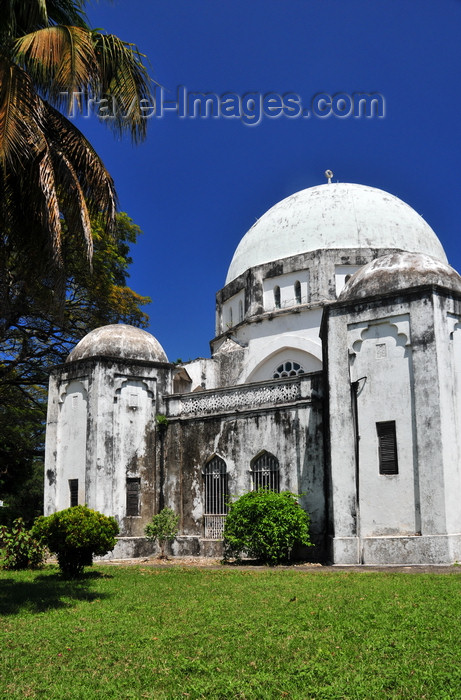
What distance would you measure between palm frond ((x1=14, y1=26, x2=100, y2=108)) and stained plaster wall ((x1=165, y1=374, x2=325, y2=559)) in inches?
364

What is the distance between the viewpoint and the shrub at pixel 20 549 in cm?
1423

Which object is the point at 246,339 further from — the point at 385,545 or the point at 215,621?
the point at 215,621

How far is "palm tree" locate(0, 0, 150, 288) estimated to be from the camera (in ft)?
30.2

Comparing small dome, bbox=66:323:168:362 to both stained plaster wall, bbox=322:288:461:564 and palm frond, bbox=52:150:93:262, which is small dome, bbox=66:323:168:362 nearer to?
stained plaster wall, bbox=322:288:461:564

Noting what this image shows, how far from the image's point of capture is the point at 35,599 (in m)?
9.88

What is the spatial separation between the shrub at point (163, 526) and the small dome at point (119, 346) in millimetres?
4574

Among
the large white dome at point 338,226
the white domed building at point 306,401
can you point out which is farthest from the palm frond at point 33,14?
the large white dome at point 338,226

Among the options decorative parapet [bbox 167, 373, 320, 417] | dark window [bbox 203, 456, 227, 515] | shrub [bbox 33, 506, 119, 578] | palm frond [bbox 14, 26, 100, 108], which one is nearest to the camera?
palm frond [bbox 14, 26, 100, 108]

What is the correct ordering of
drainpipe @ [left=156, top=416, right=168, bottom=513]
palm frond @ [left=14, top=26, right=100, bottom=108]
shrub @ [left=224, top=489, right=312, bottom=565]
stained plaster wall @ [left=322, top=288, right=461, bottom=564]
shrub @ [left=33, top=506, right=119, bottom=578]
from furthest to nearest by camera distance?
drainpipe @ [left=156, top=416, right=168, bottom=513], shrub @ [left=224, top=489, right=312, bottom=565], stained plaster wall @ [left=322, top=288, right=461, bottom=564], shrub @ [left=33, top=506, right=119, bottom=578], palm frond @ [left=14, top=26, right=100, bottom=108]

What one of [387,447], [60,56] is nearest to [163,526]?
[387,447]

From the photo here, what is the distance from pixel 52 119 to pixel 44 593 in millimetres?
7302

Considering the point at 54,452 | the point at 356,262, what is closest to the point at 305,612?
the point at 54,452

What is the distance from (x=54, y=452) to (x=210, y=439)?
4820 millimetres

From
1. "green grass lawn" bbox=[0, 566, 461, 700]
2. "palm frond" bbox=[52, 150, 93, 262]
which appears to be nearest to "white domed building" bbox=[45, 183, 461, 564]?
"green grass lawn" bbox=[0, 566, 461, 700]
